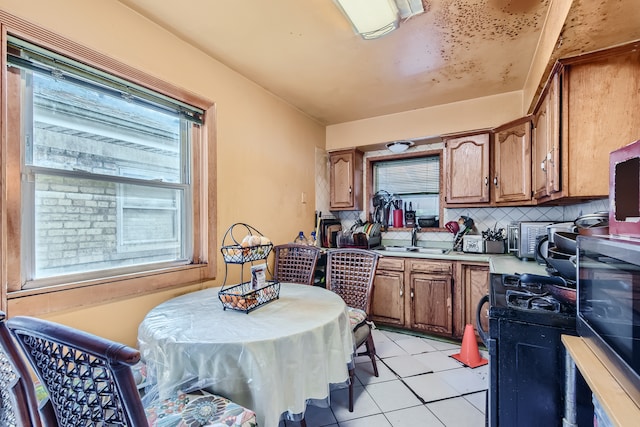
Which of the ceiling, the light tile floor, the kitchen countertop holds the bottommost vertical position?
the light tile floor

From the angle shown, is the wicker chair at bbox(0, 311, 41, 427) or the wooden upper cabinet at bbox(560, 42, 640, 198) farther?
the wooden upper cabinet at bbox(560, 42, 640, 198)

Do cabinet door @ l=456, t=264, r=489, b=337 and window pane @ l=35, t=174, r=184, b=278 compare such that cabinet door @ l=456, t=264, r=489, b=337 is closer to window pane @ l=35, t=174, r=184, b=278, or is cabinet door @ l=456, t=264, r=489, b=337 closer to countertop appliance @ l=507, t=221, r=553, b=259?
countertop appliance @ l=507, t=221, r=553, b=259

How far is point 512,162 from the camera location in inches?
106

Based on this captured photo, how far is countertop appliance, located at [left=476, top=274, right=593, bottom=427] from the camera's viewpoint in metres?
1.05

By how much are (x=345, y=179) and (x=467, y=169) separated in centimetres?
137

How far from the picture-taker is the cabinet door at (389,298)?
2994mm

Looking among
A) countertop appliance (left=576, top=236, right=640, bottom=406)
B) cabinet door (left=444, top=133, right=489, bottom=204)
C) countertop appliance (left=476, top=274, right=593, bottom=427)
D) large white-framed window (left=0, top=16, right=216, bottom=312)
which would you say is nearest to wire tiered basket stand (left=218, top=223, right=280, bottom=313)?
large white-framed window (left=0, top=16, right=216, bottom=312)

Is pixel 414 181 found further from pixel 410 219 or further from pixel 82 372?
pixel 82 372

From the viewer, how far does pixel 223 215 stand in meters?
2.34

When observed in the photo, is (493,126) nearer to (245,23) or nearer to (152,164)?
(245,23)

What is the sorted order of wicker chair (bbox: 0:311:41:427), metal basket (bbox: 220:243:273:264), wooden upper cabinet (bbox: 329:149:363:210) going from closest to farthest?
wicker chair (bbox: 0:311:41:427) < metal basket (bbox: 220:243:273:264) < wooden upper cabinet (bbox: 329:149:363:210)

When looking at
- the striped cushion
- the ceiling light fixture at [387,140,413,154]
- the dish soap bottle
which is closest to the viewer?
the striped cushion

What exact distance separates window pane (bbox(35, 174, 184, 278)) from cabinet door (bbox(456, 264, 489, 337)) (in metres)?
2.45

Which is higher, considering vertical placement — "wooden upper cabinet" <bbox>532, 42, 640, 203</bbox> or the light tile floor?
"wooden upper cabinet" <bbox>532, 42, 640, 203</bbox>
